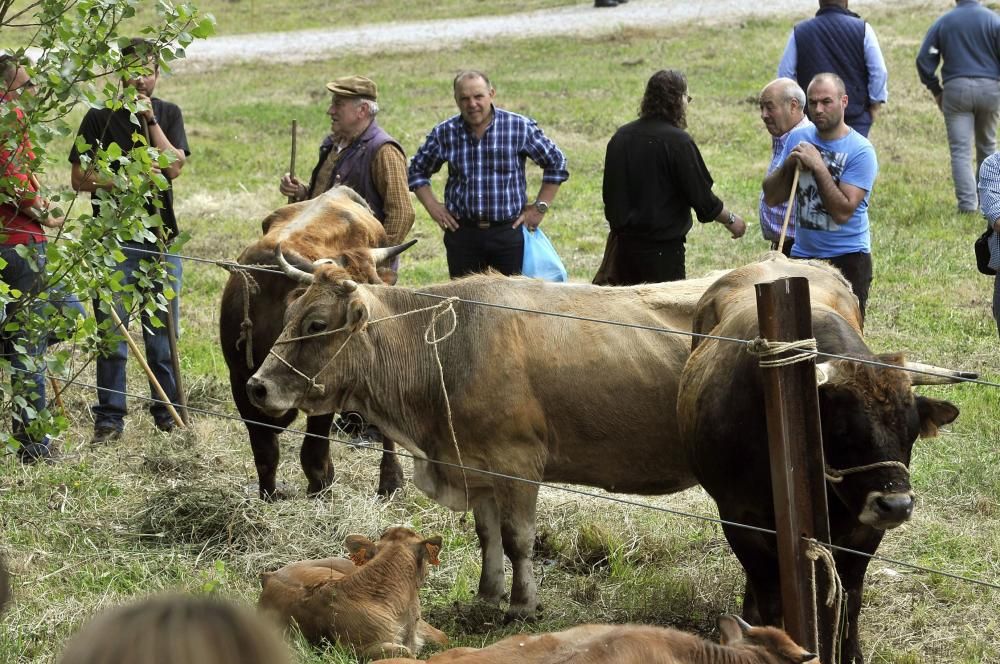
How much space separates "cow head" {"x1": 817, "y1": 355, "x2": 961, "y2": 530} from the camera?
4395 millimetres

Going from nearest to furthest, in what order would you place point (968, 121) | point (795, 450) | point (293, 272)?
point (795, 450)
point (293, 272)
point (968, 121)

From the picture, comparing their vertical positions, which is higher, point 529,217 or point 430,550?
point 529,217

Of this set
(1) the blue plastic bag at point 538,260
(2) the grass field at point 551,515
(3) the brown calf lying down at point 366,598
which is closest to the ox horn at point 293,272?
(2) the grass field at point 551,515

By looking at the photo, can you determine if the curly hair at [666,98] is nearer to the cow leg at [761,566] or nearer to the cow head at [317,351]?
the cow head at [317,351]

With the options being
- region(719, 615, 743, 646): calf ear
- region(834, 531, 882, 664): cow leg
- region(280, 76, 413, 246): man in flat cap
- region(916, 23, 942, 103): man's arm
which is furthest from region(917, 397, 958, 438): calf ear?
region(916, 23, 942, 103): man's arm

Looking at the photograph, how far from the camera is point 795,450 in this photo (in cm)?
434

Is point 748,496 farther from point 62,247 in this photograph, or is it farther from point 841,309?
point 62,247

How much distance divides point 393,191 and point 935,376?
4375 millimetres

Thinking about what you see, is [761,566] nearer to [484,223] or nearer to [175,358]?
[484,223]

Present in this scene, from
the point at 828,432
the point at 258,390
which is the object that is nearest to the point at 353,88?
the point at 258,390

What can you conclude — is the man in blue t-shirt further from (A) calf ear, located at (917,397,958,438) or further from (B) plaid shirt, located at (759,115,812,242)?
(A) calf ear, located at (917,397,958,438)

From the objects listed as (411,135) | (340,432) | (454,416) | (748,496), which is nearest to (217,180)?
(411,135)

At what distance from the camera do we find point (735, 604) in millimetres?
5965

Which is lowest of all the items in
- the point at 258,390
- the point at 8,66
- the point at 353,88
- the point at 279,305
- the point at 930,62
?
the point at 258,390
